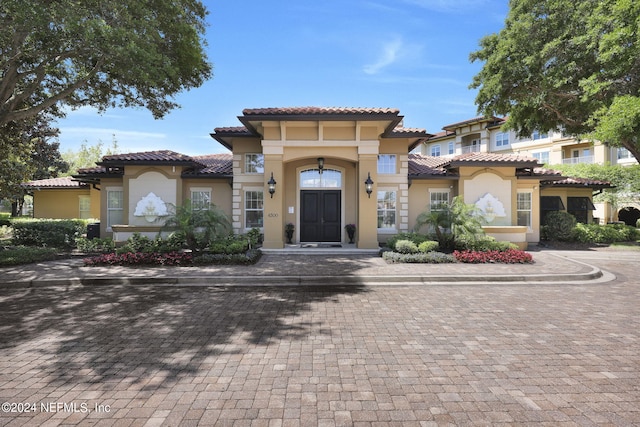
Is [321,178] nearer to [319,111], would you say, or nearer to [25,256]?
[319,111]

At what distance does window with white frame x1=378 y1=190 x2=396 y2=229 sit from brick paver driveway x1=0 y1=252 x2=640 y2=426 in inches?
300

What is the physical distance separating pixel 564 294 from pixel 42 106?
16.2 meters

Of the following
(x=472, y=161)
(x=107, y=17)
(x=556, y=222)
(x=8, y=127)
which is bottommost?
(x=556, y=222)

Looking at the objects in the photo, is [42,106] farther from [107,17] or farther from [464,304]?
[464,304]

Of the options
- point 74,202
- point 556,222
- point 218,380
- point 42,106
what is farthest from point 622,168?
point 74,202

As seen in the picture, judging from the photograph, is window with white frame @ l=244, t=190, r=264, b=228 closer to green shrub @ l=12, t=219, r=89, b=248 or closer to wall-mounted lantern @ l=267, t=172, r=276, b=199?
wall-mounted lantern @ l=267, t=172, r=276, b=199

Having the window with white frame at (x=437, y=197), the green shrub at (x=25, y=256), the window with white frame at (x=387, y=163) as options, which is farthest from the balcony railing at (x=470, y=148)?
the green shrub at (x=25, y=256)

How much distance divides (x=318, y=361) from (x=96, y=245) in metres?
13.4

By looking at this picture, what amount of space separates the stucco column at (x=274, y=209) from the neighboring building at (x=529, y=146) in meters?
24.7

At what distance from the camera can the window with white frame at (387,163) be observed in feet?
47.3

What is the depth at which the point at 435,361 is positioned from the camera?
3896mm

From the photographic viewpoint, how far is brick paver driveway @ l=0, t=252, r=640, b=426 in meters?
2.88

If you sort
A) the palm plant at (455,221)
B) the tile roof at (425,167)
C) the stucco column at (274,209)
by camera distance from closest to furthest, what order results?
the palm plant at (455,221) → the stucco column at (274,209) → the tile roof at (425,167)

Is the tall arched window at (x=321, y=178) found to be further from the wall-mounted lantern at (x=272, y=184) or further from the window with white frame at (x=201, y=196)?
the window with white frame at (x=201, y=196)
